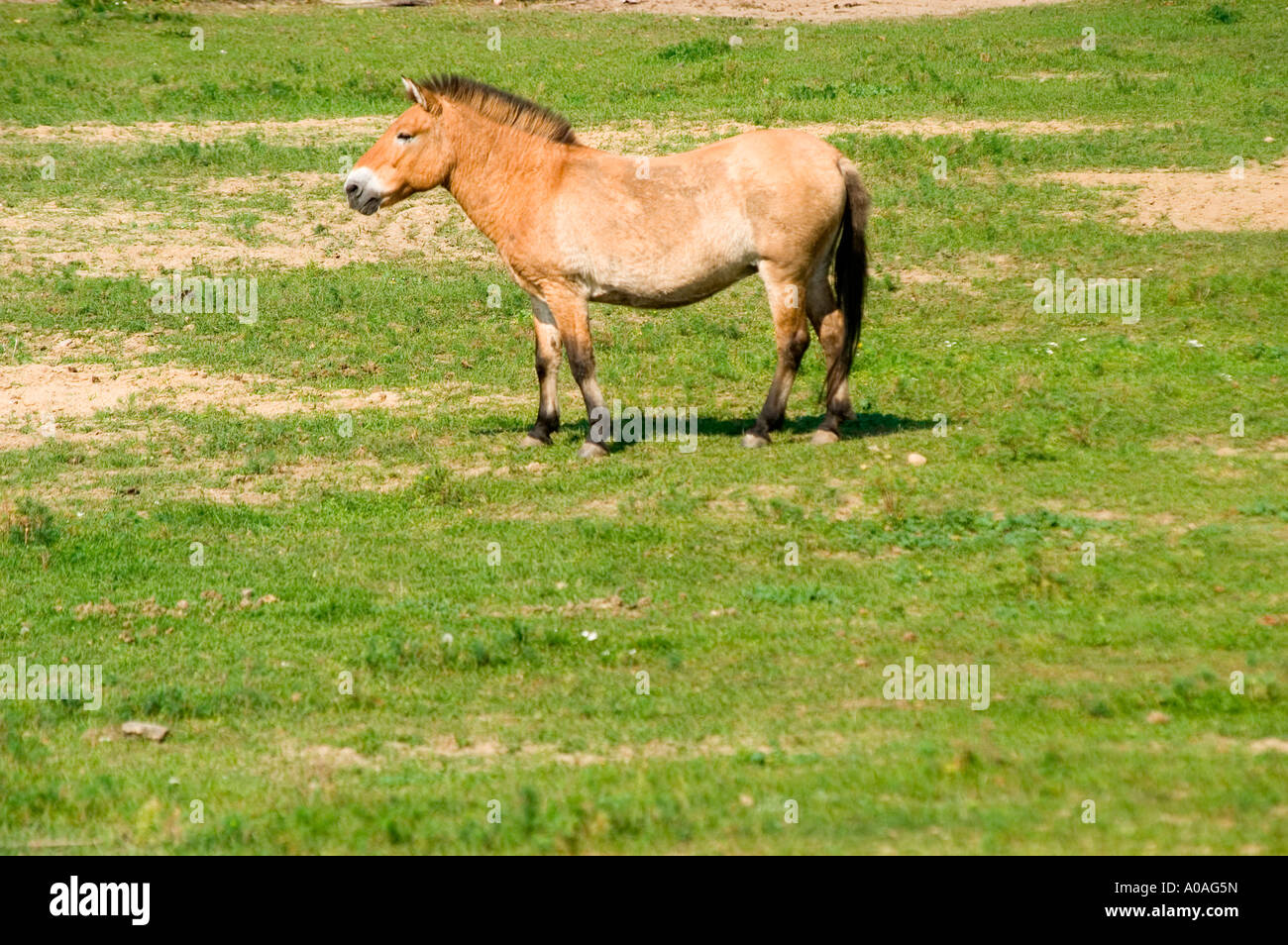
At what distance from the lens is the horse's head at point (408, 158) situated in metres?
12.4

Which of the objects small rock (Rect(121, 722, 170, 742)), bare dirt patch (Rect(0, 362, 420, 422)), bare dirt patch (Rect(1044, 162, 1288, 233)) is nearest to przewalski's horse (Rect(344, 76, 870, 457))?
bare dirt patch (Rect(0, 362, 420, 422))

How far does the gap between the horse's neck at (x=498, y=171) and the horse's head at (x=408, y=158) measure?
0.13m

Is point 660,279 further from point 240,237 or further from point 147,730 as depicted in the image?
point 240,237

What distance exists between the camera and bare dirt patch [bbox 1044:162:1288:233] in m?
17.6

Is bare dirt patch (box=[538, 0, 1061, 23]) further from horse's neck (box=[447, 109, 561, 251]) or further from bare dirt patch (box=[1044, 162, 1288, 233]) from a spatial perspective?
horse's neck (box=[447, 109, 561, 251])

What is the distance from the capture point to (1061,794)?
6863mm

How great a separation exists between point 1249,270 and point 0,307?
38.3ft

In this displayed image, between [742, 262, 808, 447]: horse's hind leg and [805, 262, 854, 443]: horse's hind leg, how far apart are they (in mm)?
213

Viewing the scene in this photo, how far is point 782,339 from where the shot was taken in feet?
40.0

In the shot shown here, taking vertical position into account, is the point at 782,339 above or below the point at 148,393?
above

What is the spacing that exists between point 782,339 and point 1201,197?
804 centimetres

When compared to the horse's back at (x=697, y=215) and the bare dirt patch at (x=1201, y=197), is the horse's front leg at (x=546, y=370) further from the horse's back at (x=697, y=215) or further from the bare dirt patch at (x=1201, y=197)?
the bare dirt patch at (x=1201, y=197)

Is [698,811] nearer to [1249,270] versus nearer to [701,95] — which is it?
[1249,270]

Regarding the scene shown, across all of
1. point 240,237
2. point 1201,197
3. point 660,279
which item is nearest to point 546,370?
point 660,279
